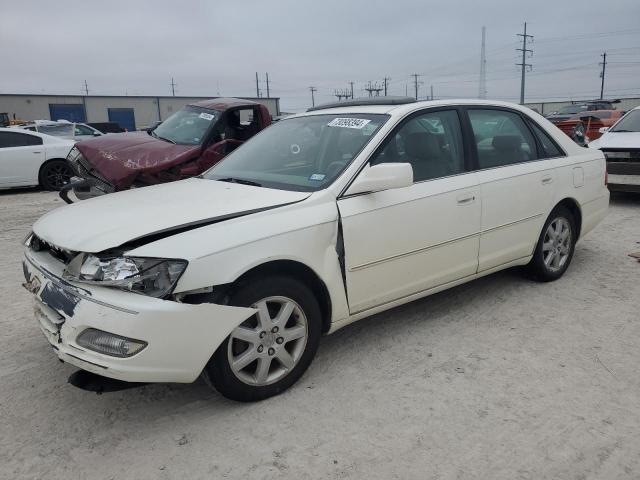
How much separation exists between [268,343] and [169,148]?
4.96m

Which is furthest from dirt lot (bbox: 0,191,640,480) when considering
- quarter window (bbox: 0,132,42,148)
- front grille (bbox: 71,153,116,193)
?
quarter window (bbox: 0,132,42,148)

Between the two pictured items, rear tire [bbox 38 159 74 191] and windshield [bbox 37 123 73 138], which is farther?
windshield [bbox 37 123 73 138]

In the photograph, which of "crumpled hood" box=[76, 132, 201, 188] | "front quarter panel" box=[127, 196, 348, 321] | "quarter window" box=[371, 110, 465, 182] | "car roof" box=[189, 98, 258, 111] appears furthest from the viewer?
"car roof" box=[189, 98, 258, 111]

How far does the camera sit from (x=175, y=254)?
8.16 feet

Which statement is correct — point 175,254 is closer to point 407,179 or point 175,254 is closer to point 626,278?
point 407,179

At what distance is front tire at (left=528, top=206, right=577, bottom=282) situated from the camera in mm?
4501

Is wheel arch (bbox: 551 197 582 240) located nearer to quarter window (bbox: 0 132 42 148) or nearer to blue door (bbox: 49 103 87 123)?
quarter window (bbox: 0 132 42 148)

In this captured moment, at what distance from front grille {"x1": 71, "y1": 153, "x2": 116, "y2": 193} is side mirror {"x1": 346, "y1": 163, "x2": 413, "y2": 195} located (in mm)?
4442

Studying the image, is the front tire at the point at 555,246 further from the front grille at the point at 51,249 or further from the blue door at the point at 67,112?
the blue door at the point at 67,112

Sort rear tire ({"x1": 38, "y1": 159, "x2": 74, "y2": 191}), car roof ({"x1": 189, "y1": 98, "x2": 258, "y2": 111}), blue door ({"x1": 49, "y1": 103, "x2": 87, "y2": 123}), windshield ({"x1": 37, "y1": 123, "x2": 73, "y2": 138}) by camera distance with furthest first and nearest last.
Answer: blue door ({"x1": 49, "y1": 103, "x2": 87, "y2": 123}) < windshield ({"x1": 37, "y1": 123, "x2": 73, "y2": 138}) < rear tire ({"x1": 38, "y1": 159, "x2": 74, "y2": 191}) < car roof ({"x1": 189, "y1": 98, "x2": 258, "y2": 111})

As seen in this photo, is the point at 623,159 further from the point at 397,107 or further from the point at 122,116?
the point at 122,116

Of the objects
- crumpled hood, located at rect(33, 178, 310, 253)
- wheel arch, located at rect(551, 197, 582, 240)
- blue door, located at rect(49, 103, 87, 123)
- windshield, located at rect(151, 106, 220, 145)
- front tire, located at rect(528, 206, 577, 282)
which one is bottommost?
front tire, located at rect(528, 206, 577, 282)

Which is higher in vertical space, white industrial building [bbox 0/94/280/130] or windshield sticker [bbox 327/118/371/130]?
white industrial building [bbox 0/94/280/130]

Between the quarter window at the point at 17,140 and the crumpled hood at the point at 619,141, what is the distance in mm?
10776
